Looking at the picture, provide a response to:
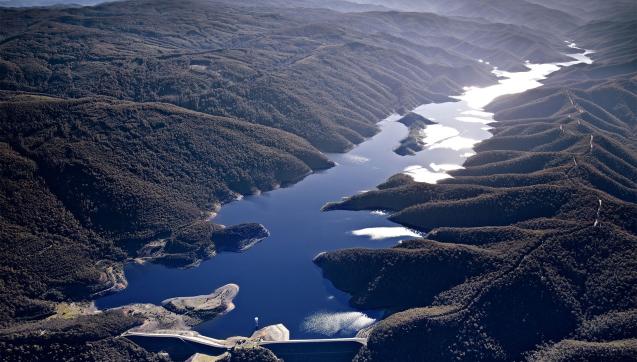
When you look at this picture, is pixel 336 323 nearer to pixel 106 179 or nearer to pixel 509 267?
pixel 509 267

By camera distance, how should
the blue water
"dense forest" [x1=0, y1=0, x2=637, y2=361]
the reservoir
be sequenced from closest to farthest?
1. "dense forest" [x1=0, y1=0, x2=637, y2=361]
2. the reservoir
3. the blue water

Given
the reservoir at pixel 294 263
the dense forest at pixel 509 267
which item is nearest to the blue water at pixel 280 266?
the reservoir at pixel 294 263

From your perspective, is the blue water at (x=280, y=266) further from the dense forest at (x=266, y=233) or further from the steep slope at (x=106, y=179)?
the steep slope at (x=106, y=179)

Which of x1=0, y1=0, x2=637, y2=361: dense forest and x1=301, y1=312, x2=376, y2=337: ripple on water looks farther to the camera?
x1=301, y1=312, x2=376, y2=337: ripple on water

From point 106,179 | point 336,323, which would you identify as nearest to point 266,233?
point 336,323

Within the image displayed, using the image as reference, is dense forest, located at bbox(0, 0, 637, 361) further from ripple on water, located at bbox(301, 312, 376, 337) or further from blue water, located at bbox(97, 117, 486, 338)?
ripple on water, located at bbox(301, 312, 376, 337)

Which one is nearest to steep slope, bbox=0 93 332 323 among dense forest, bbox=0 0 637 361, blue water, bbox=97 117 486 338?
dense forest, bbox=0 0 637 361
